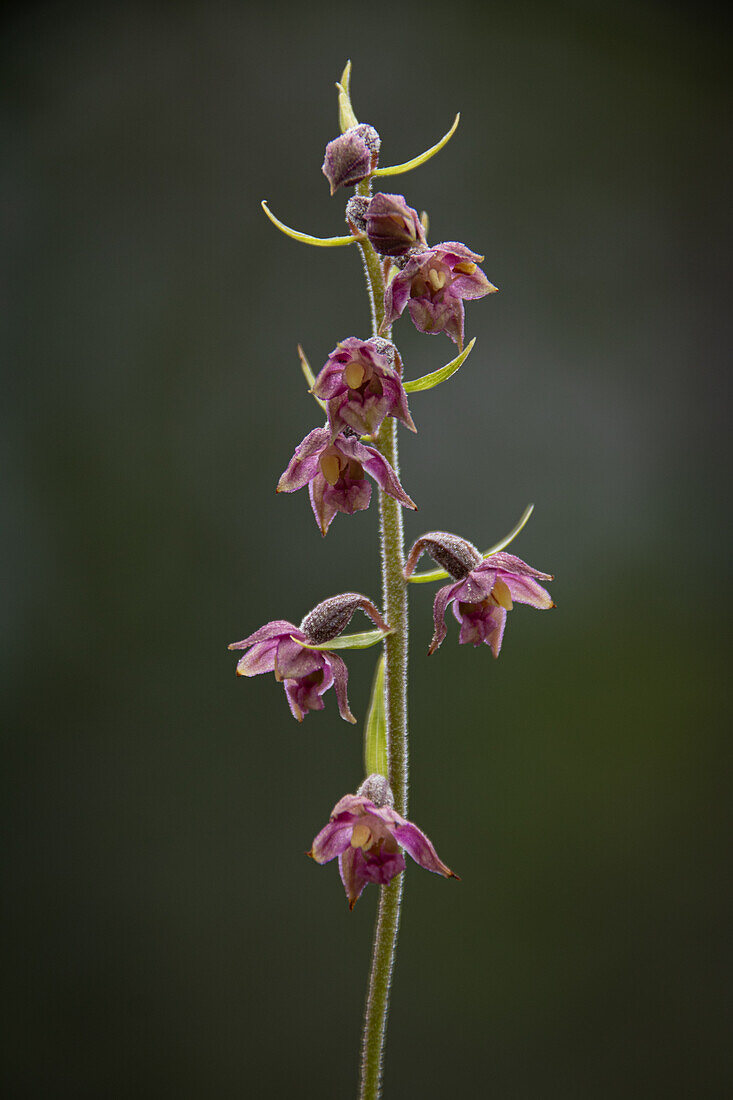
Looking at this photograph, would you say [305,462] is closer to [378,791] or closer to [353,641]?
[353,641]

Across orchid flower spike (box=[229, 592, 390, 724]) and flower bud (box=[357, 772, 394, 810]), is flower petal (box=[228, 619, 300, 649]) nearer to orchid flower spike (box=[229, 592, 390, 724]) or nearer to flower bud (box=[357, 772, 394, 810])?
orchid flower spike (box=[229, 592, 390, 724])

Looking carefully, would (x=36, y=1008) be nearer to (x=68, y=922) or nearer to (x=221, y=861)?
(x=68, y=922)

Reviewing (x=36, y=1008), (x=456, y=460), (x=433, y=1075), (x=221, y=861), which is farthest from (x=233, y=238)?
(x=433, y=1075)

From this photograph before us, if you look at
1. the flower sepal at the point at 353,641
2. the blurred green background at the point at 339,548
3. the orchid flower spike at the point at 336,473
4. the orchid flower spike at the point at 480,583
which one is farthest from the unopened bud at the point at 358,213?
the blurred green background at the point at 339,548

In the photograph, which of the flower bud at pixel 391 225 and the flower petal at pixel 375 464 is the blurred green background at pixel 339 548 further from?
the flower bud at pixel 391 225

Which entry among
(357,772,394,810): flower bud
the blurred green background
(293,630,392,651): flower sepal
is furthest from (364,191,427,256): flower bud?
the blurred green background

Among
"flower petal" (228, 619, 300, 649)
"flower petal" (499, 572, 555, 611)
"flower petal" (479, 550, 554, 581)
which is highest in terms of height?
"flower petal" (479, 550, 554, 581)
